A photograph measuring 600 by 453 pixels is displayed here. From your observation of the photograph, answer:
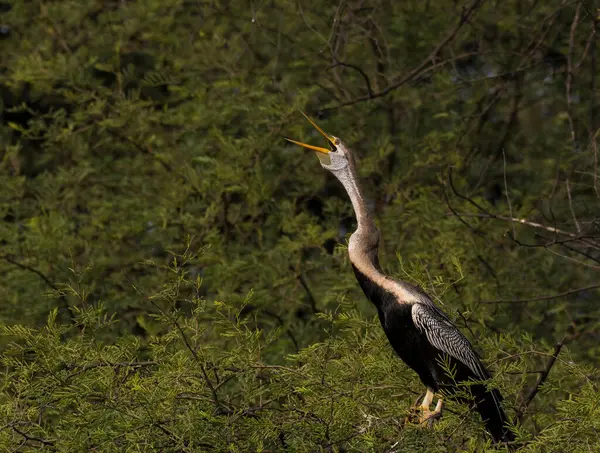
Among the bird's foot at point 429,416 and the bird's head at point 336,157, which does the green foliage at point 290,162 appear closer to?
the bird's head at point 336,157

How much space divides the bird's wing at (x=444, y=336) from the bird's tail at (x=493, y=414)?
279 millimetres

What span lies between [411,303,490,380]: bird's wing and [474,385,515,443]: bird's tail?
0.28 metres

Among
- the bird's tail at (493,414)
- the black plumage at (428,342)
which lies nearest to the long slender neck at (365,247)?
the black plumage at (428,342)

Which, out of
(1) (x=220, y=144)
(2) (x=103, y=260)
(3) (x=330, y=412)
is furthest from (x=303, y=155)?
(3) (x=330, y=412)

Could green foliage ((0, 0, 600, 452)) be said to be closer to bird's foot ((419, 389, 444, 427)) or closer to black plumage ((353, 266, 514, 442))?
black plumage ((353, 266, 514, 442))

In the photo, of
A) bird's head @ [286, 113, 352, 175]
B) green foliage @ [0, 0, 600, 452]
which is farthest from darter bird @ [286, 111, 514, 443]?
green foliage @ [0, 0, 600, 452]

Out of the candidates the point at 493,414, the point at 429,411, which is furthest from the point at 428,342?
the point at 493,414

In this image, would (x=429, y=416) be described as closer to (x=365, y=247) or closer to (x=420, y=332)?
(x=420, y=332)

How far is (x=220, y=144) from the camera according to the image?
32.8ft

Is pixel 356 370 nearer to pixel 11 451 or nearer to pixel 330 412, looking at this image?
pixel 330 412

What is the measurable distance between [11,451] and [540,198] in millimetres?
5674

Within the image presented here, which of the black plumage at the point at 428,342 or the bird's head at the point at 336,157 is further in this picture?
the bird's head at the point at 336,157

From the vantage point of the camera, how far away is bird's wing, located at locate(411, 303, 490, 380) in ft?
18.4

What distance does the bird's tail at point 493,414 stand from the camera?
520 cm
